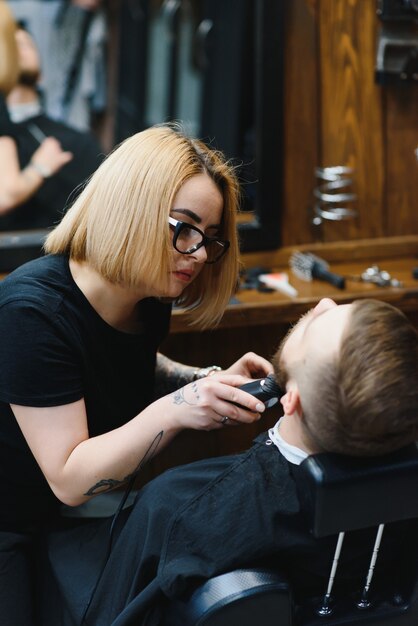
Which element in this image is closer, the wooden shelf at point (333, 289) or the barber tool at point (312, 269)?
the wooden shelf at point (333, 289)

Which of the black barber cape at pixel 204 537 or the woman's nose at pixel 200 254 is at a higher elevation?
the woman's nose at pixel 200 254

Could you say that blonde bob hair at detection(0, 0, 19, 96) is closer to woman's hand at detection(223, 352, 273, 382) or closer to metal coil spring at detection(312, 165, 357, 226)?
metal coil spring at detection(312, 165, 357, 226)

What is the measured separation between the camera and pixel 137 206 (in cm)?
153

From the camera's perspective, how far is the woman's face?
5.12 feet

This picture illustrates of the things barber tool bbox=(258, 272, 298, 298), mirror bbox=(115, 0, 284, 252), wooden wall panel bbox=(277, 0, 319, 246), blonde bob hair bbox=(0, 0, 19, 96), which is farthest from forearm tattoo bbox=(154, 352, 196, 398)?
blonde bob hair bbox=(0, 0, 19, 96)

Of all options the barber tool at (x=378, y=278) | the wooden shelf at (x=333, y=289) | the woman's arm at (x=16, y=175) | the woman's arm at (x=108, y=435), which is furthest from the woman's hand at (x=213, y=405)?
the woman's arm at (x=16, y=175)

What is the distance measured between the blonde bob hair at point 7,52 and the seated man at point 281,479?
1453 mm

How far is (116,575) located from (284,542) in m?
0.35

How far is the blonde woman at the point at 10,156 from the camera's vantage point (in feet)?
8.23

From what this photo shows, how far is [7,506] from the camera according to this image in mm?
1727

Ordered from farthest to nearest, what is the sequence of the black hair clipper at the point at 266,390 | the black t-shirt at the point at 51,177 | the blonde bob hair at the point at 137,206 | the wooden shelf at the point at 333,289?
the black t-shirt at the point at 51,177 → the wooden shelf at the point at 333,289 → the blonde bob hair at the point at 137,206 → the black hair clipper at the point at 266,390

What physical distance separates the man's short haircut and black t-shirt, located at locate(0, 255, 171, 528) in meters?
0.50

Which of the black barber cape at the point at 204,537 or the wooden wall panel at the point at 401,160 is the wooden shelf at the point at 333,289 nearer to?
the wooden wall panel at the point at 401,160

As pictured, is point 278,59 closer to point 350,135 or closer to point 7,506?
point 350,135
